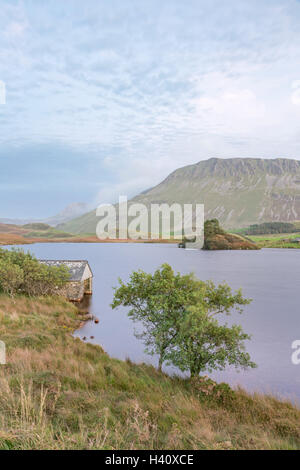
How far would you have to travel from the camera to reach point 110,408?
30.8 ft

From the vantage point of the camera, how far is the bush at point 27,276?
32.9 m

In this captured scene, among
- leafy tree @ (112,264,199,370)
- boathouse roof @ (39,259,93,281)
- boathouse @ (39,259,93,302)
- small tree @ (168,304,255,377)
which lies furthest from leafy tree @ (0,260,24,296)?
small tree @ (168,304,255,377)

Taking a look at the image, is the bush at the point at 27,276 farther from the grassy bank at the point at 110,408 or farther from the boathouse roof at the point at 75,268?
the grassy bank at the point at 110,408

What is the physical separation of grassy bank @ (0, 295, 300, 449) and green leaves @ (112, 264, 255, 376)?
4.85 feet

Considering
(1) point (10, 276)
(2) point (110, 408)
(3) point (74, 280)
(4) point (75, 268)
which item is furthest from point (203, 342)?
(4) point (75, 268)

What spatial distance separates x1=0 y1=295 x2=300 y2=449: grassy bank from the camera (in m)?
6.31

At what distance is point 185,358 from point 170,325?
2508mm

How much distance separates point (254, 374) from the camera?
2209 cm

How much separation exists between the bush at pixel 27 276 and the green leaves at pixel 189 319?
61.6 ft

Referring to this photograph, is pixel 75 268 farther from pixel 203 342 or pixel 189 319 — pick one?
pixel 203 342

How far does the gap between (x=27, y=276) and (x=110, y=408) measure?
28921mm

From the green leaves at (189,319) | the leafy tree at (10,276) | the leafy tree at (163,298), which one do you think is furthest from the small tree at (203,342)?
the leafy tree at (10,276)

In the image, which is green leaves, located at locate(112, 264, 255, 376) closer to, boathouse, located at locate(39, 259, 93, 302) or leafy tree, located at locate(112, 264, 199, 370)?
leafy tree, located at locate(112, 264, 199, 370)
